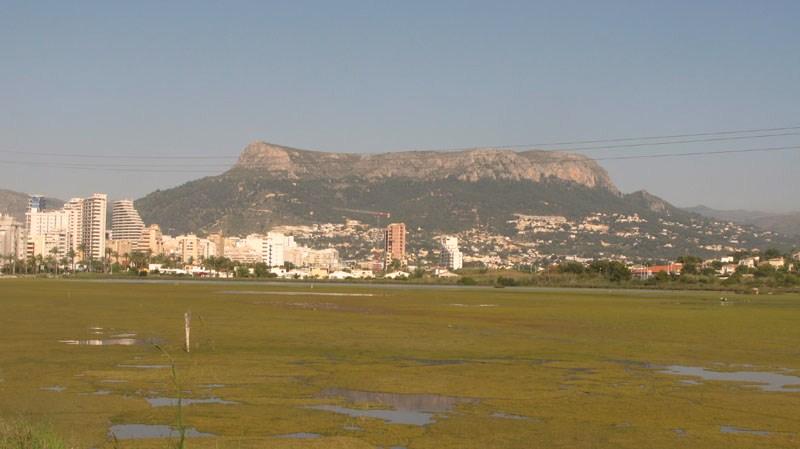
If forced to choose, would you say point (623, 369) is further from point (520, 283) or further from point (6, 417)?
point (520, 283)

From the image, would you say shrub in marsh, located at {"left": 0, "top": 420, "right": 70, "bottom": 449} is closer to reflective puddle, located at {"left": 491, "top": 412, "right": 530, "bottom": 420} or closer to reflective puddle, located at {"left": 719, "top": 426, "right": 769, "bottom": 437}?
reflective puddle, located at {"left": 491, "top": 412, "right": 530, "bottom": 420}

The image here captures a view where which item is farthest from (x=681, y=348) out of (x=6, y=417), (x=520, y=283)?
(x=520, y=283)

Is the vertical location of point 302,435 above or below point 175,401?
below

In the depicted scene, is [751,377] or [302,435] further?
[751,377]

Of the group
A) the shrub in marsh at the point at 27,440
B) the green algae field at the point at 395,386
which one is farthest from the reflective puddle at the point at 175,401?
the shrub in marsh at the point at 27,440

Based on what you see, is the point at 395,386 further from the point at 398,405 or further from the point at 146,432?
the point at 146,432

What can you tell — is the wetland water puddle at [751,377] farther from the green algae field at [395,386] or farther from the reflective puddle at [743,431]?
the reflective puddle at [743,431]

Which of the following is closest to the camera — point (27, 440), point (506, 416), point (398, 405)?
point (27, 440)

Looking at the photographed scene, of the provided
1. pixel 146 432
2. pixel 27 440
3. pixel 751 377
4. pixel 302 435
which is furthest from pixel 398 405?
pixel 751 377
